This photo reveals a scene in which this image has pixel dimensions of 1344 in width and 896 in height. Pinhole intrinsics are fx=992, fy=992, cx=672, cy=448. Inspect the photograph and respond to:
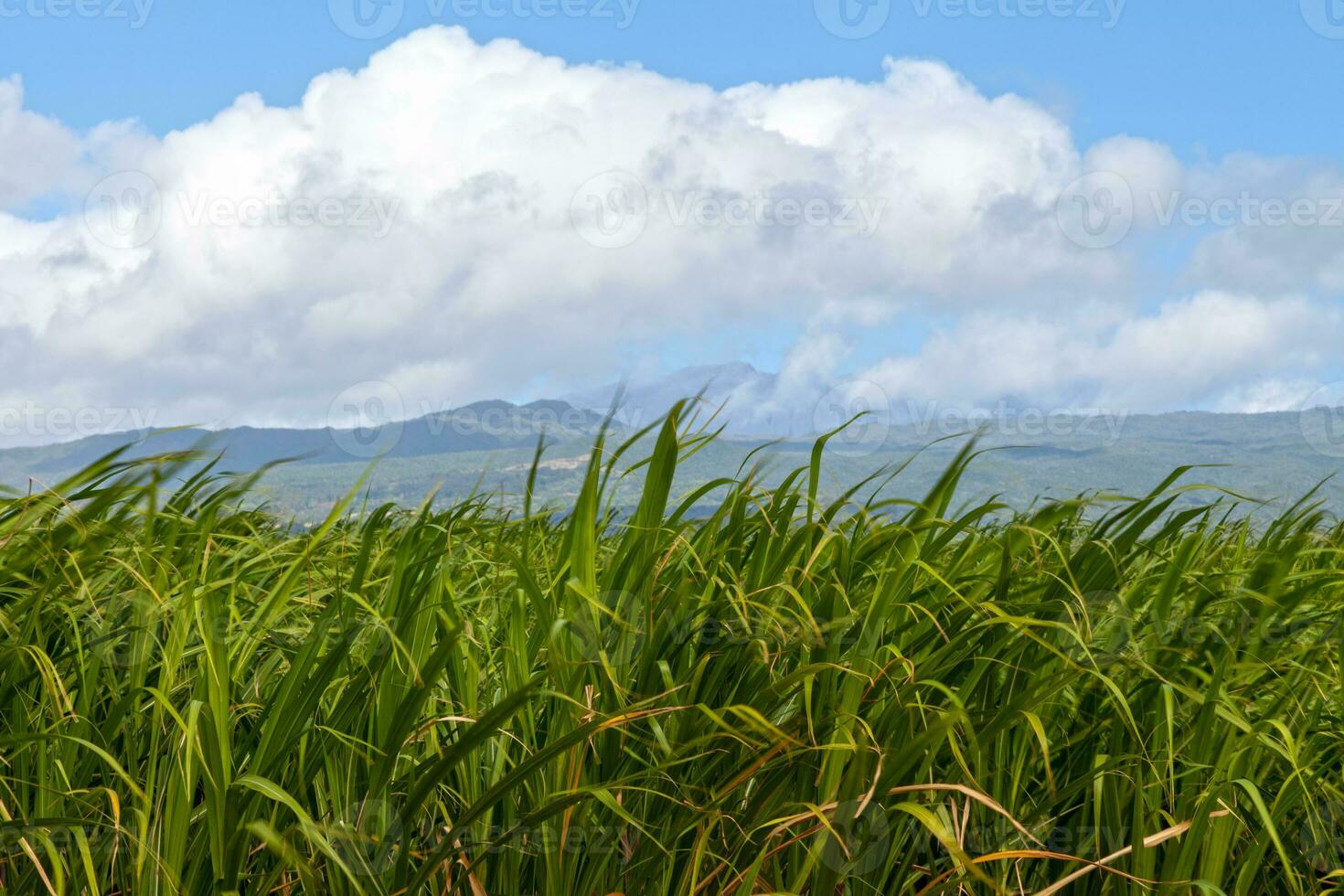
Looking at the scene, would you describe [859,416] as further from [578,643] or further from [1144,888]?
[1144,888]

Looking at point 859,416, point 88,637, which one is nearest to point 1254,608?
point 859,416

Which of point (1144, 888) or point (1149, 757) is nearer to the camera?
point (1144, 888)

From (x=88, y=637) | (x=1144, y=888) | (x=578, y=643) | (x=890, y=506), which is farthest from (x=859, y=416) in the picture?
(x=88, y=637)

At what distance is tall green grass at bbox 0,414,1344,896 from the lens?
5.87ft

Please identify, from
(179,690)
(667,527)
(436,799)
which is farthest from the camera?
(179,690)

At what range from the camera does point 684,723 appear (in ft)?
6.32

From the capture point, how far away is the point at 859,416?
2453mm

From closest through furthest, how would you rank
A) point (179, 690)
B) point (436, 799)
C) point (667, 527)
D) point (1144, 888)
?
point (1144, 888) < point (436, 799) < point (667, 527) < point (179, 690)

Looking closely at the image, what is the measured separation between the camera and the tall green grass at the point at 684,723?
179cm

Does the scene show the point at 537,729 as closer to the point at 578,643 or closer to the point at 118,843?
the point at 578,643

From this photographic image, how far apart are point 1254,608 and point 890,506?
993 mm

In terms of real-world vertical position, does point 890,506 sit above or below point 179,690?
above

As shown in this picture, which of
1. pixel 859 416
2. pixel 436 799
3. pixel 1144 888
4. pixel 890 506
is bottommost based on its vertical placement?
pixel 1144 888

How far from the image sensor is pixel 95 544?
268cm
